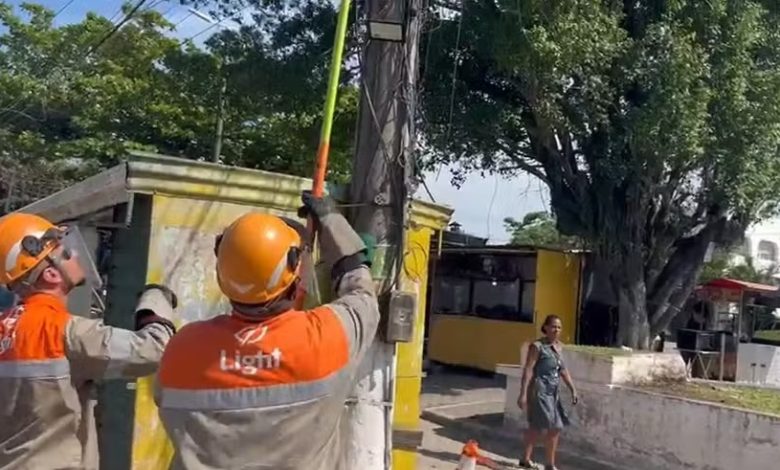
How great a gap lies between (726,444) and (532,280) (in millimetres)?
7972

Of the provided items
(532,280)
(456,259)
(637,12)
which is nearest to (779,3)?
(637,12)

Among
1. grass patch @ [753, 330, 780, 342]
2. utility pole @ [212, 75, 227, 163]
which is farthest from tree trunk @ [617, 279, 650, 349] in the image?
utility pole @ [212, 75, 227, 163]

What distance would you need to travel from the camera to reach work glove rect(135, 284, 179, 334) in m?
3.26

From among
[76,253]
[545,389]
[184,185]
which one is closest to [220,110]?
[545,389]

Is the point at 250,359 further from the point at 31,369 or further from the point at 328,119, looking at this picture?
the point at 328,119

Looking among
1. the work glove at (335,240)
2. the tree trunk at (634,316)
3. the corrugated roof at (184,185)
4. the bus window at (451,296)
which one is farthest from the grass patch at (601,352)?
the work glove at (335,240)

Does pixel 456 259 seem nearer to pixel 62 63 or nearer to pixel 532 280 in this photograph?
pixel 532 280

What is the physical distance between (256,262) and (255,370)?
0.28 metres

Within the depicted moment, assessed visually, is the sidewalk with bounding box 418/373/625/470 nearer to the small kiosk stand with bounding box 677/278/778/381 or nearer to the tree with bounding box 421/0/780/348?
the tree with bounding box 421/0/780/348

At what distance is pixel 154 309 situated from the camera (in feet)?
10.8

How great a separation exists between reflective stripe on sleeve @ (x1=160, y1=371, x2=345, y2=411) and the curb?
841 centimetres

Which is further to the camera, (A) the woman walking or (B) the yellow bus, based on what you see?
(B) the yellow bus

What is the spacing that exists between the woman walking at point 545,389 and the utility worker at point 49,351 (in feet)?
21.5

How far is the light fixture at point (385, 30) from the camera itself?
16.5 feet
